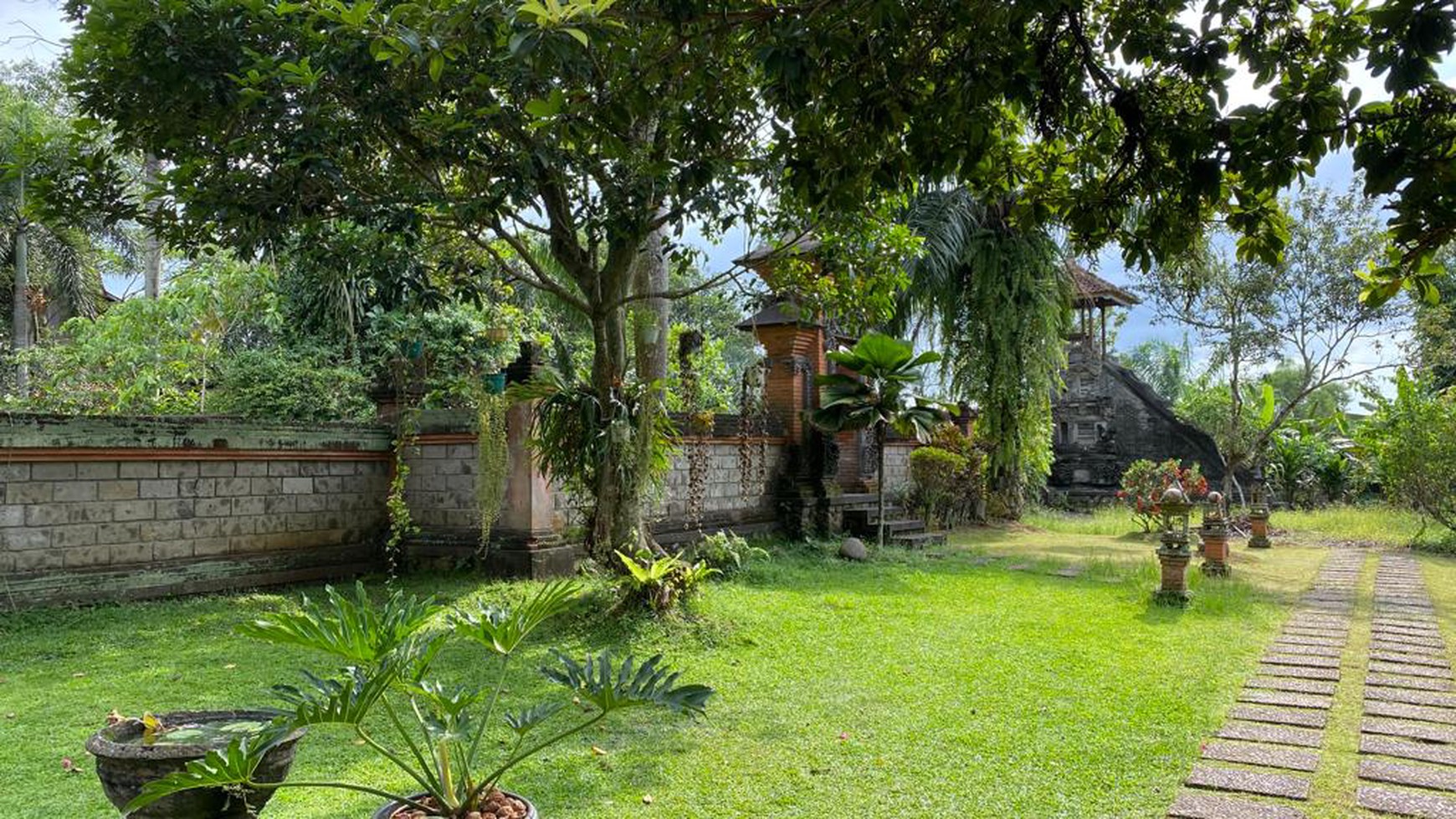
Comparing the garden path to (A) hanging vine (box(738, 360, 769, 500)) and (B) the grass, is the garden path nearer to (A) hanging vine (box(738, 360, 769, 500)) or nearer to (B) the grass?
(B) the grass

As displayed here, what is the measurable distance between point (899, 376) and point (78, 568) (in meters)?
8.45

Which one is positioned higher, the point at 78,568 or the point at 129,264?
the point at 129,264

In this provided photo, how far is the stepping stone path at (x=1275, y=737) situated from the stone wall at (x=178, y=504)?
730 centimetres

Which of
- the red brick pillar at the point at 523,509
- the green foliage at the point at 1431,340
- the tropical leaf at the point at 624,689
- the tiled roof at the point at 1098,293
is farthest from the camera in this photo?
the tiled roof at the point at 1098,293

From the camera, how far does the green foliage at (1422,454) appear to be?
11.8 meters

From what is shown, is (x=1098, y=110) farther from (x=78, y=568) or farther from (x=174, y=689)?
(x=78, y=568)

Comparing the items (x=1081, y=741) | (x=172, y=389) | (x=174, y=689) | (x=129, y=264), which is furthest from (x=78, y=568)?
(x=129, y=264)

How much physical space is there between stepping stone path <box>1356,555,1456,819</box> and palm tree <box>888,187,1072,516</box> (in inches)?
320

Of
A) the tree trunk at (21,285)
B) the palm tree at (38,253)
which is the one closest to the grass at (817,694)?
the palm tree at (38,253)

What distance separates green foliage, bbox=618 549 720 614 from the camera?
601 centimetres

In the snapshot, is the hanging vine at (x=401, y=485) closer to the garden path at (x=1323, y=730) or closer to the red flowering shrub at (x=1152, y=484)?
the garden path at (x=1323, y=730)

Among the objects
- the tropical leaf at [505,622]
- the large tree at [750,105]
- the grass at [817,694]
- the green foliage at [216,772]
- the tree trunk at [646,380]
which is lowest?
the grass at [817,694]

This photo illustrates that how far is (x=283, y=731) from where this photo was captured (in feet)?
7.32

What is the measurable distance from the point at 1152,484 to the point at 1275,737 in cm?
1193
